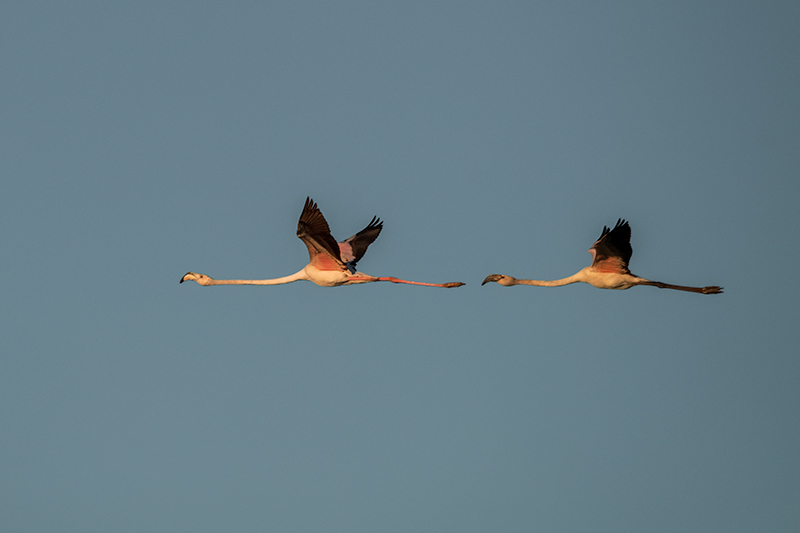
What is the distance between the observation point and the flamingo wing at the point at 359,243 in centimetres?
4604

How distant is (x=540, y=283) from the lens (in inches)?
1785

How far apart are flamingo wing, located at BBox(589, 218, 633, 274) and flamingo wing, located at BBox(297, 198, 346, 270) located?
843 cm

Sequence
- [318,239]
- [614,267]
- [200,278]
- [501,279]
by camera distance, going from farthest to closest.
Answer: [200,278] → [501,279] → [614,267] → [318,239]

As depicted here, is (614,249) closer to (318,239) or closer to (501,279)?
(501,279)

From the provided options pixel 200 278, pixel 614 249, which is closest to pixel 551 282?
pixel 614 249

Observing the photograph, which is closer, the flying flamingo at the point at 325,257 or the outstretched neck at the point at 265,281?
the flying flamingo at the point at 325,257

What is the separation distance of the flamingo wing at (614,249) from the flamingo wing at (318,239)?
8.43 meters

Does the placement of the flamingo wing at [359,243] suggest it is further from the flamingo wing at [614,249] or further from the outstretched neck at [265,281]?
the flamingo wing at [614,249]

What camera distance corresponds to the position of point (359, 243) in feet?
153

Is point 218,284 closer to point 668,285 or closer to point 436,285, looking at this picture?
point 436,285

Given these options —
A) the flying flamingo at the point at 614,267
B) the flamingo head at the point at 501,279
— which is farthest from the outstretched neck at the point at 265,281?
the flying flamingo at the point at 614,267

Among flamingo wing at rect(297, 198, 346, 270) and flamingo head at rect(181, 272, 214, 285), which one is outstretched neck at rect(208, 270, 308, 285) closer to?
flamingo head at rect(181, 272, 214, 285)

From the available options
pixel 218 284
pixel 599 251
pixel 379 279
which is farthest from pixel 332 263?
pixel 599 251

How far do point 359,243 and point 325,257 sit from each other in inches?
146
